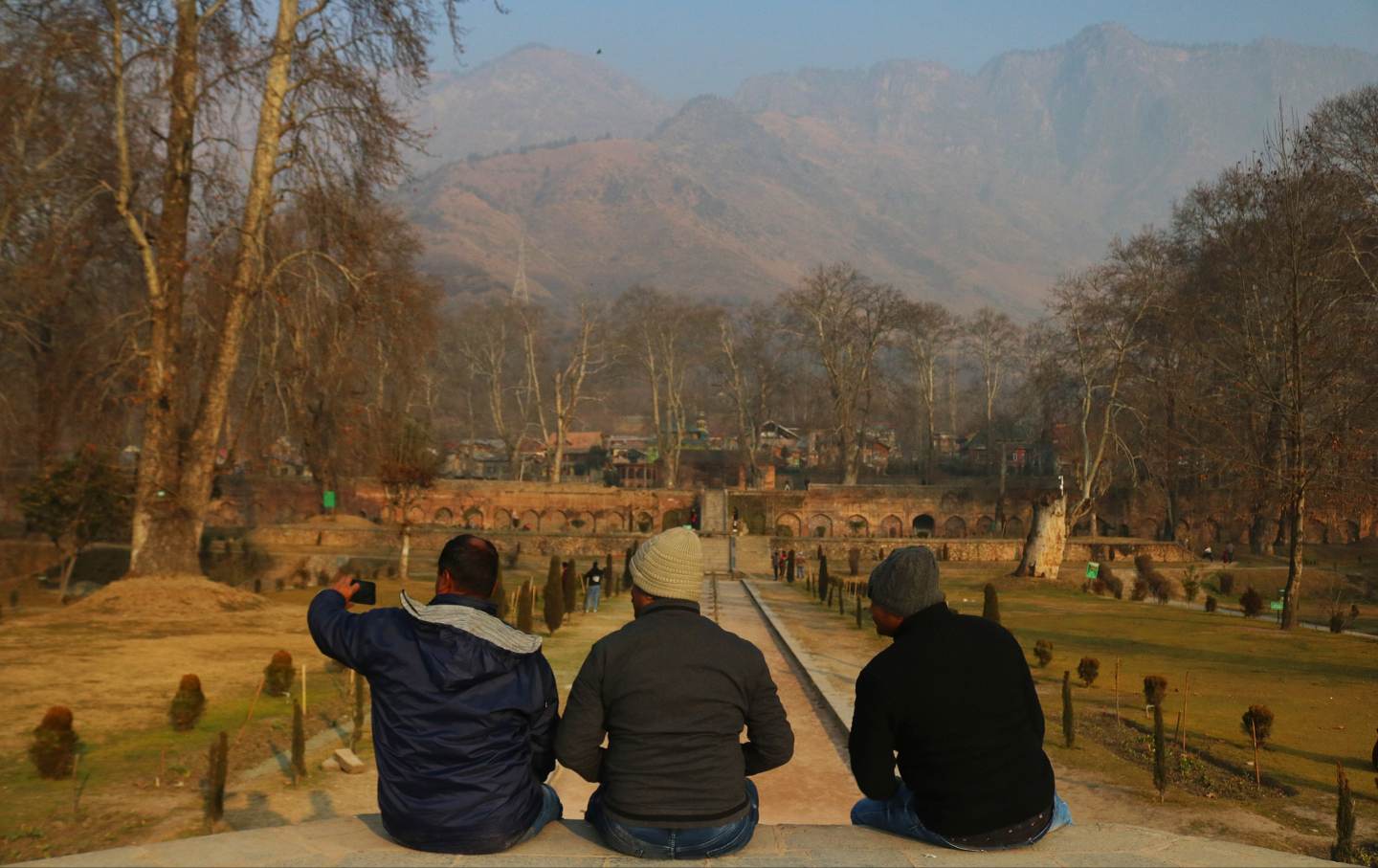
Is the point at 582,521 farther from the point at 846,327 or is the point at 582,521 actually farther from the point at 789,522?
the point at 846,327

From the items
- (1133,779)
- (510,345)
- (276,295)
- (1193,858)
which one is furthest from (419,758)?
(510,345)

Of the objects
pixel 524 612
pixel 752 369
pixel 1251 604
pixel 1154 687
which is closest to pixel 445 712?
pixel 1154 687

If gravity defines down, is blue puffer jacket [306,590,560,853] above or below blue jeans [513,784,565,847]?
above

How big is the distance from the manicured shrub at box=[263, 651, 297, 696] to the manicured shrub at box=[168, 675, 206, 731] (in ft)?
5.38

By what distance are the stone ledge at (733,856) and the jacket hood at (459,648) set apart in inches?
27.4

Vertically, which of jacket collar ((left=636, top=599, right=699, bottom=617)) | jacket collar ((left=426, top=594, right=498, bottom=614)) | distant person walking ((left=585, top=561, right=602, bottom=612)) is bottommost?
distant person walking ((left=585, top=561, right=602, bottom=612))

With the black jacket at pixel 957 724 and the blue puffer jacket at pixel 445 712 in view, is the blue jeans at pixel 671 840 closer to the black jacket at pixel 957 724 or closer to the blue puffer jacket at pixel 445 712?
the blue puffer jacket at pixel 445 712

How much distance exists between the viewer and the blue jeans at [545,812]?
471 centimetres

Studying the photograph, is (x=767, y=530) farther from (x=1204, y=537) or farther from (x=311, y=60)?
(x=311, y=60)

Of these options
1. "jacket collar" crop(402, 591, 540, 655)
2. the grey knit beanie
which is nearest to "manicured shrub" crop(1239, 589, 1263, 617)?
the grey knit beanie

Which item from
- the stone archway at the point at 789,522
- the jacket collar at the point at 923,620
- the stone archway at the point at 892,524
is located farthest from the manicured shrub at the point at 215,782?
the stone archway at the point at 892,524

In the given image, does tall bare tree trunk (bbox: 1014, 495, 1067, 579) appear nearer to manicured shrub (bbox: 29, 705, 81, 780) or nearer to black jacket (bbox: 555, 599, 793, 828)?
manicured shrub (bbox: 29, 705, 81, 780)

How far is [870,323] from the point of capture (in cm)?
6175

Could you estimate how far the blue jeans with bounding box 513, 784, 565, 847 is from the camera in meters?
4.71
